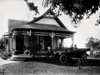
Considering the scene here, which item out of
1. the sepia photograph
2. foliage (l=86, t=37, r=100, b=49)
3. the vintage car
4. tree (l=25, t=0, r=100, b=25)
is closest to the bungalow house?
the sepia photograph

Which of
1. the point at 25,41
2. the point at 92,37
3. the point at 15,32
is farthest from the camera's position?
the point at 92,37

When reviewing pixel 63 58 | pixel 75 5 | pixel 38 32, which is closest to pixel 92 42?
pixel 38 32

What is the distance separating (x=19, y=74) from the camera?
26.3 feet

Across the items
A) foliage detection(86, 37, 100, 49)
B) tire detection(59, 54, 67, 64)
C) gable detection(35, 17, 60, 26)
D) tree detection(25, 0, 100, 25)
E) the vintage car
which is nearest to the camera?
tree detection(25, 0, 100, 25)

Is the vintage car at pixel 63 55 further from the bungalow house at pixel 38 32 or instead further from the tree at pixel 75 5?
the tree at pixel 75 5

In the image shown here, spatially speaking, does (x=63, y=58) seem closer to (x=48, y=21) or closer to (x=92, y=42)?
(x=48, y=21)

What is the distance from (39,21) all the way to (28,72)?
1274 centimetres

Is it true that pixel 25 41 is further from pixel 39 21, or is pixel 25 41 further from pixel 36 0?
pixel 36 0

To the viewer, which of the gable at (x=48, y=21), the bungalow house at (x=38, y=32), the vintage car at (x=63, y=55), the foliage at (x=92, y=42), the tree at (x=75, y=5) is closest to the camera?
the tree at (x=75, y=5)

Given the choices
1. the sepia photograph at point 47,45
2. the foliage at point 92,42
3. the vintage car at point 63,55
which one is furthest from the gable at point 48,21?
the foliage at point 92,42

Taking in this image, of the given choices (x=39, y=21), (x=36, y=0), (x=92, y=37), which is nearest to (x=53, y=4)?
(x=36, y=0)

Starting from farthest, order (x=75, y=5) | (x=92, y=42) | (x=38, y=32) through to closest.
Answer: (x=92, y=42) < (x=38, y=32) < (x=75, y=5)

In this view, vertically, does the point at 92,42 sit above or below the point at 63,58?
above

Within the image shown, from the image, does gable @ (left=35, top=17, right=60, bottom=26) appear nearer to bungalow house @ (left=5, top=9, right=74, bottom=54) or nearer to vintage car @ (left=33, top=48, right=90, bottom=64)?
bungalow house @ (left=5, top=9, right=74, bottom=54)
